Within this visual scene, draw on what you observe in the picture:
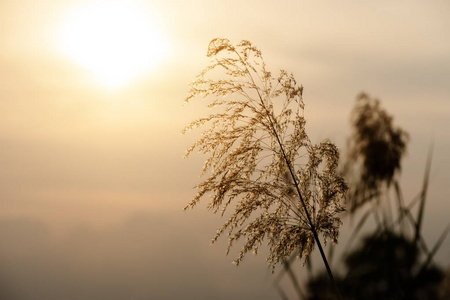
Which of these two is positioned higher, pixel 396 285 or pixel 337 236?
pixel 337 236

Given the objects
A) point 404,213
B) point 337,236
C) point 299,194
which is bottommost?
point 404,213

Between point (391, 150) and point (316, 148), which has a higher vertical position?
point (316, 148)

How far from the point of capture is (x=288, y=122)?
6.13m

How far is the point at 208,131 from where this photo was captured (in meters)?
6.01

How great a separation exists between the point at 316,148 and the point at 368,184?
1933 mm

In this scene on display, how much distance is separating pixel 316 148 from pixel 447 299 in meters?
3.48

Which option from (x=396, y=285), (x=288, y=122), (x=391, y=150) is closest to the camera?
(x=396, y=285)

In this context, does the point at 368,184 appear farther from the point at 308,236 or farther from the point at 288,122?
the point at 288,122

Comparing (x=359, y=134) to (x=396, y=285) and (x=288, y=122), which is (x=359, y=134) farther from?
(x=396, y=285)

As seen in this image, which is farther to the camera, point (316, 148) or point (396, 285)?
point (316, 148)

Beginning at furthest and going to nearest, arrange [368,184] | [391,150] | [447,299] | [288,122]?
[288,122] → [391,150] → [368,184] → [447,299]

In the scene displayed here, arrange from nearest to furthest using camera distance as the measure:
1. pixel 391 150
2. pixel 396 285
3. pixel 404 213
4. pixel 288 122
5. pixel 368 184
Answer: pixel 396 285 → pixel 404 213 → pixel 368 184 → pixel 391 150 → pixel 288 122

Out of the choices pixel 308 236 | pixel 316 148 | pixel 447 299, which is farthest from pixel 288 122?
pixel 447 299

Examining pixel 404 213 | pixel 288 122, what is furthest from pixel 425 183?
pixel 288 122
